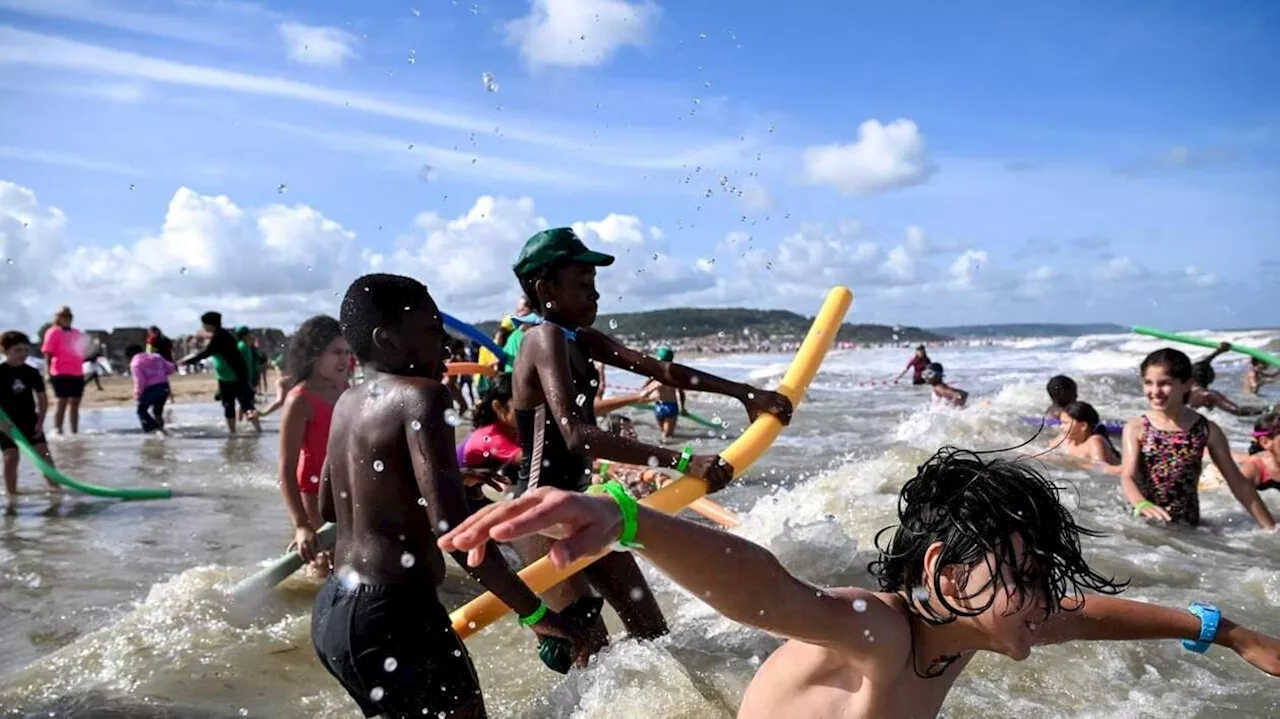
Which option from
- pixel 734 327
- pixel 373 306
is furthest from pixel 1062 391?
pixel 734 327

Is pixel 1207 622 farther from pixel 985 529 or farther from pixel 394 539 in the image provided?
pixel 394 539

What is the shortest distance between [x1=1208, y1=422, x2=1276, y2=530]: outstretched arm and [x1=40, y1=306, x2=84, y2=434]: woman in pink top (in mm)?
13177

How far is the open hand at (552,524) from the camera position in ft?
4.43

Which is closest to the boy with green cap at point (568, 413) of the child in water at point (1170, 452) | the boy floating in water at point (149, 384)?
the child in water at point (1170, 452)

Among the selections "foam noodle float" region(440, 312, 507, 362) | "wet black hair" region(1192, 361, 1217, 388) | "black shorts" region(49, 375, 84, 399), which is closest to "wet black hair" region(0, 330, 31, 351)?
"foam noodle float" region(440, 312, 507, 362)

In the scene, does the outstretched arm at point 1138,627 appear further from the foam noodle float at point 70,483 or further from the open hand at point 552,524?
the foam noodle float at point 70,483

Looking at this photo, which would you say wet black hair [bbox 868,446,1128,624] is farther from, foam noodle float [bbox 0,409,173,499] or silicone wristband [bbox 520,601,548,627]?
foam noodle float [bbox 0,409,173,499]

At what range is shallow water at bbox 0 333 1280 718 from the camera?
3.77 m

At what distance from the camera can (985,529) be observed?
194cm

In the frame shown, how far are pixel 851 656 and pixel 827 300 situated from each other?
10.5 ft

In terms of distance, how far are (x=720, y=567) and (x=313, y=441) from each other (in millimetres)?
3732

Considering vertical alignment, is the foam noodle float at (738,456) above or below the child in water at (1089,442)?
above

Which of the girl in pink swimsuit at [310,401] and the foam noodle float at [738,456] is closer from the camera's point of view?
the foam noodle float at [738,456]

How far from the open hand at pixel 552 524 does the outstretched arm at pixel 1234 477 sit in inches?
223
